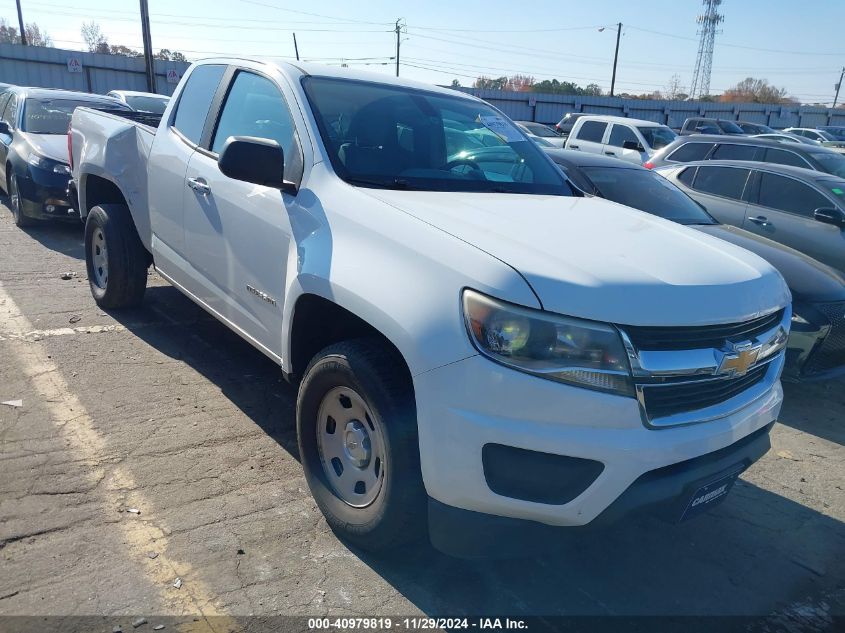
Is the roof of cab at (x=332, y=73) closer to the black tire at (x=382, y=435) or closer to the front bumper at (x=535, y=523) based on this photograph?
the black tire at (x=382, y=435)

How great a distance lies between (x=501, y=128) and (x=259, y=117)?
4.69 feet

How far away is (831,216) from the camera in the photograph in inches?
283

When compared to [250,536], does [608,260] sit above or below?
above

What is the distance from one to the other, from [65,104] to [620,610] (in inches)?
381

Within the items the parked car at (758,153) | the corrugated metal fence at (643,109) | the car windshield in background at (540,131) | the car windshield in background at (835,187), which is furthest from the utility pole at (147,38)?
the car windshield in background at (835,187)

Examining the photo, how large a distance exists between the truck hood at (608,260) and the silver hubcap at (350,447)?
2.65 ft

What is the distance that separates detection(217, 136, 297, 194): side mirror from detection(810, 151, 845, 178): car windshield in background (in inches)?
380

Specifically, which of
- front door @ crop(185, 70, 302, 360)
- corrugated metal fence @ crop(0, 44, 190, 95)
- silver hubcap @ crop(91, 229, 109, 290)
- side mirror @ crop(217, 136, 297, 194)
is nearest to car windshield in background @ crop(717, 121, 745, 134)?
corrugated metal fence @ crop(0, 44, 190, 95)

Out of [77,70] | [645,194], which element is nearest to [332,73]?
[645,194]

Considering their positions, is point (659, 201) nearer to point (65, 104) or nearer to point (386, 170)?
point (386, 170)

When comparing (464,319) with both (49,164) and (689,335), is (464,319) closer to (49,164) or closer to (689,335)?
(689,335)

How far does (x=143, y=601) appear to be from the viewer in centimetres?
256

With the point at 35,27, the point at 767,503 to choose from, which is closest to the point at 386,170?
the point at 767,503

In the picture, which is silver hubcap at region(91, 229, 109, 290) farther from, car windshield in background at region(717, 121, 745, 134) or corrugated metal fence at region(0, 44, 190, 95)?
corrugated metal fence at region(0, 44, 190, 95)
